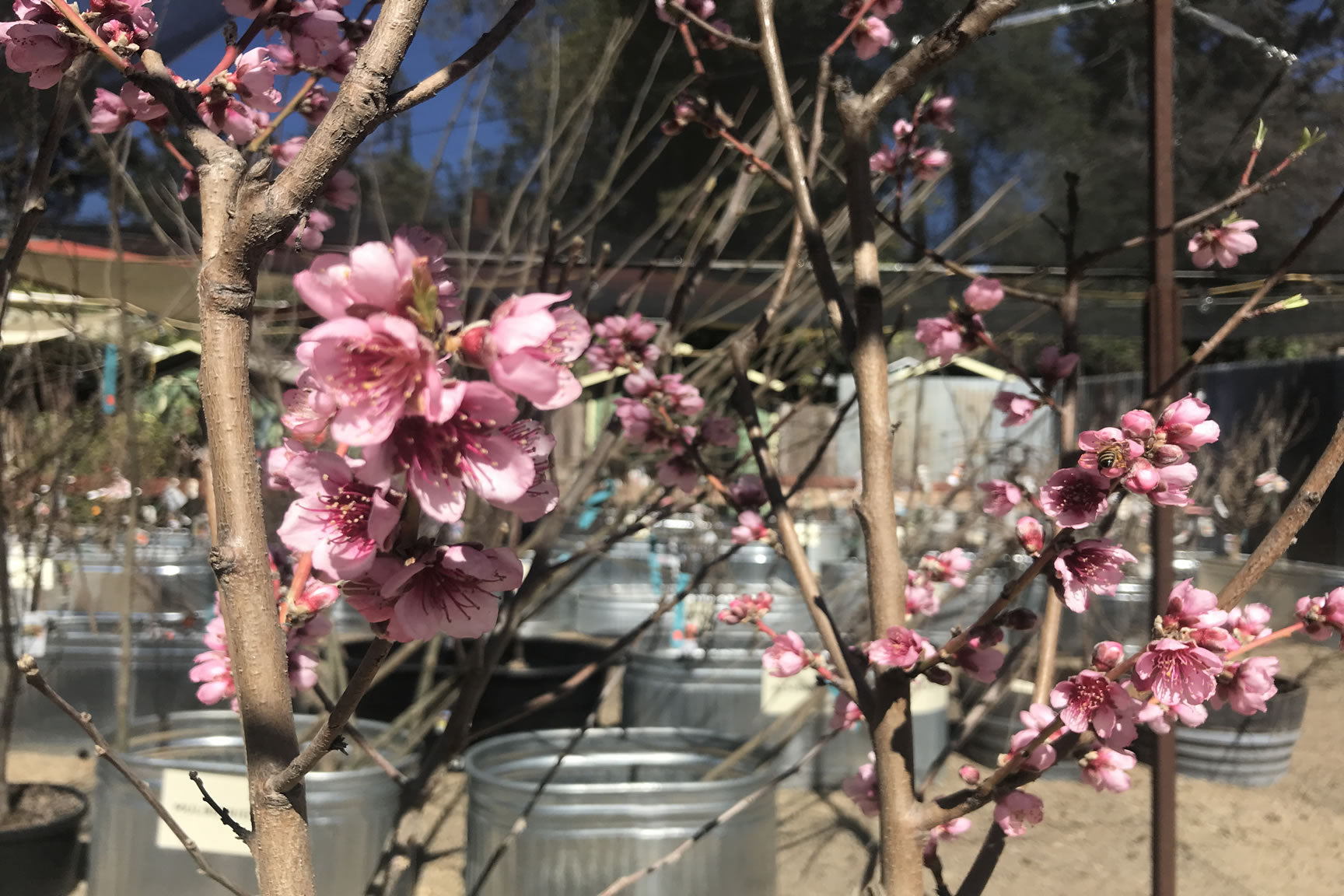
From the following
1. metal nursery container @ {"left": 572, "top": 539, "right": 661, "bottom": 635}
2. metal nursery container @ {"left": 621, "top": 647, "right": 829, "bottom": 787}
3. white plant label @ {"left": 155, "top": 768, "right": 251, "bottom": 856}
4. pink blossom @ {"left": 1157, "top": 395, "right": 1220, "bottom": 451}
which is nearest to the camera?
pink blossom @ {"left": 1157, "top": 395, "right": 1220, "bottom": 451}

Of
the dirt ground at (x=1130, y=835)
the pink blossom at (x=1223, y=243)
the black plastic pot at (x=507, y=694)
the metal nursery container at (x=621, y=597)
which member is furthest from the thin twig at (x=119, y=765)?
the metal nursery container at (x=621, y=597)

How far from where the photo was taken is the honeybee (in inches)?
25.0

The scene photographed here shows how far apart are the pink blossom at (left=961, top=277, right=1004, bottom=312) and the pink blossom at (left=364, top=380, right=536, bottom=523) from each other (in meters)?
0.92

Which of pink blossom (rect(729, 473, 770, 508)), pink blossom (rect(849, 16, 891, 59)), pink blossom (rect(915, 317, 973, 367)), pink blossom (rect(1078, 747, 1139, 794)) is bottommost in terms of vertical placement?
pink blossom (rect(1078, 747, 1139, 794))

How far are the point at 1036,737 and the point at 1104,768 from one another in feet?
0.74

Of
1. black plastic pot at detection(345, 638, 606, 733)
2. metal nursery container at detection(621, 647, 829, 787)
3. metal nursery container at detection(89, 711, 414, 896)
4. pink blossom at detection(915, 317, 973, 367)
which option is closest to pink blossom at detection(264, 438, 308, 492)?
pink blossom at detection(915, 317, 973, 367)

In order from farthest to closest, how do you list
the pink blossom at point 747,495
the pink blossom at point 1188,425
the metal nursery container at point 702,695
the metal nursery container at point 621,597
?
1. the metal nursery container at point 621,597
2. the metal nursery container at point 702,695
3. the pink blossom at point 747,495
4. the pink blossom at point 1188,425

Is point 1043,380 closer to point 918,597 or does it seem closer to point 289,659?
point 918,597

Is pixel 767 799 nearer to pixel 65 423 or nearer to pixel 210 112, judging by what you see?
pixel 210 112

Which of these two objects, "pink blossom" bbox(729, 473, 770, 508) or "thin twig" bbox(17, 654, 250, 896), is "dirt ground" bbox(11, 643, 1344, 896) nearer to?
"pink blossom" bbox(729, 473, 770, 508)

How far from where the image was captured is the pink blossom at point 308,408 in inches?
16.2

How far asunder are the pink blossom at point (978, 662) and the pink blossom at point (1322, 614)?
24 cm

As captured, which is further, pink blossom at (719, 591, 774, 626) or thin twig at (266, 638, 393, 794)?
pink blossom at (719, 591, 774, 626)

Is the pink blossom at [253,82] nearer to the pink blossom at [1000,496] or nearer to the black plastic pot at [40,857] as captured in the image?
the pink blossom at [1000,496]
